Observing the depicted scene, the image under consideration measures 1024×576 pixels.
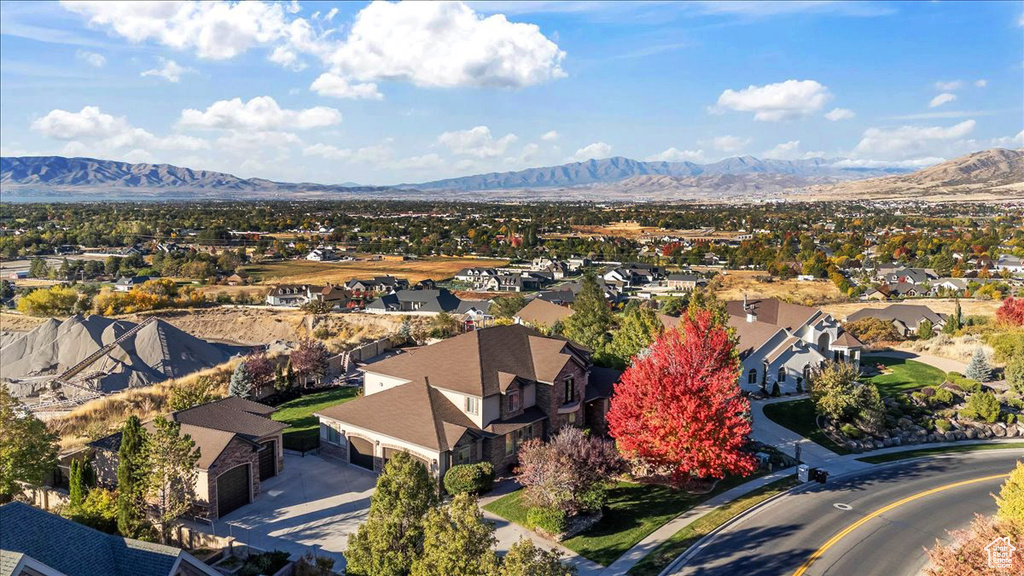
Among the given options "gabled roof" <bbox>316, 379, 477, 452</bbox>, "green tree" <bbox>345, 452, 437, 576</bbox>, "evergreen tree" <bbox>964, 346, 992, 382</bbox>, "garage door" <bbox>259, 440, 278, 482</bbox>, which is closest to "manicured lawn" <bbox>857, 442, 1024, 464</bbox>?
"evergreen tree" <bbox>964, 346, 992, 382</bbox>

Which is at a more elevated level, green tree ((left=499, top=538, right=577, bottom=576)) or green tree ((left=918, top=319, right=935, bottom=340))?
green tree ((left=499, top=538, right=577, bottom=576))

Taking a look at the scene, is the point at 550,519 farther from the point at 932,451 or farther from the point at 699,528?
the point at 932,451

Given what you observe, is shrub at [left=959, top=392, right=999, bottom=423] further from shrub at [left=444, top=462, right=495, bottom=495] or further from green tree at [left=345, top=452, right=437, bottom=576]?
green tree at [left=345, top=452, right=437, bottom=576]

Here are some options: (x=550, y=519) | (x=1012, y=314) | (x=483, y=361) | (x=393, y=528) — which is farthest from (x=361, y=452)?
(x=1012, y=314)

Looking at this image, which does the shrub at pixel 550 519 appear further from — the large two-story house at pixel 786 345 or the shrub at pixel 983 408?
the shrub at pixel 983 408

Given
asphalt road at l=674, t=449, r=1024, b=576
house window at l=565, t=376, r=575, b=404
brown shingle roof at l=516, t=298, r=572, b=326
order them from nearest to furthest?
asphalt road at l=674, t=449, r=1024, b=576, house window at l=565, t=376, r=575, b=404, brown shingle roof at l=516, t=298, r=572, b=326

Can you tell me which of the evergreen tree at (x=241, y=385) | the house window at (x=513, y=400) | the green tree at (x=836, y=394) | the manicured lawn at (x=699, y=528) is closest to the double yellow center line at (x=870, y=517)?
the manicured lawn at (x=699, y=528)
